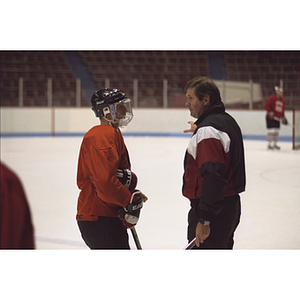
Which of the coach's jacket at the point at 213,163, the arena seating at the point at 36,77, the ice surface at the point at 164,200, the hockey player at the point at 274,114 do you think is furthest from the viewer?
the arena seating at the point at 36,77

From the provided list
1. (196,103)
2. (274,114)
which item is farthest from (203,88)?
(274,114)

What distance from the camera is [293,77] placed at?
12.0 metres

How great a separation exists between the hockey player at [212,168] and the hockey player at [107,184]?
255 mm

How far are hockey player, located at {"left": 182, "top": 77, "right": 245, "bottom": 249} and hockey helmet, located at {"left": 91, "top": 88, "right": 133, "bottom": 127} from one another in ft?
Result: 0.88

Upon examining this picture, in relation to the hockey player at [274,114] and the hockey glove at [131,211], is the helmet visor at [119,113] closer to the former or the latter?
the hockey glove at [131,211]

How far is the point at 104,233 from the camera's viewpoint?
1669mm

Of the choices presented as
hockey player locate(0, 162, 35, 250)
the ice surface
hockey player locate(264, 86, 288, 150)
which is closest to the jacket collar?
hockey player locate(0, 162, 35, 250)

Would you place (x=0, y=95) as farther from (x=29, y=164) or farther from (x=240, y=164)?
(x=240, y=164)

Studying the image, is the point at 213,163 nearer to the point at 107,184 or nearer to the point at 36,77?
the point at 107,184

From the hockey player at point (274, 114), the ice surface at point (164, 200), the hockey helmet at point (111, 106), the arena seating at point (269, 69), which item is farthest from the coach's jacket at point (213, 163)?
the arena seating at point (269, 69)

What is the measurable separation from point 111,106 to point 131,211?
1.40 feet

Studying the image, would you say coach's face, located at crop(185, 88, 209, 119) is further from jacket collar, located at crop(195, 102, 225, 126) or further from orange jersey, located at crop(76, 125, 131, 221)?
orange jersey, located at crop(76, 125, 131, 221)

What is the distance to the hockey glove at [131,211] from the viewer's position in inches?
65.9

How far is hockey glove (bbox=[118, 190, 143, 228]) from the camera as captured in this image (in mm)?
1674
